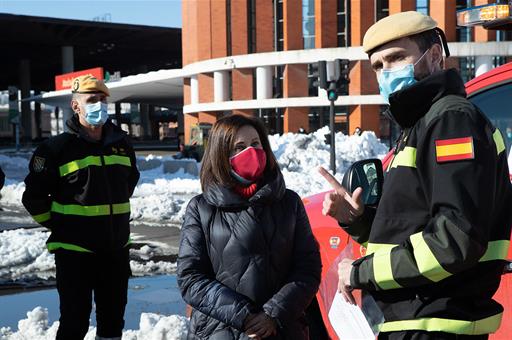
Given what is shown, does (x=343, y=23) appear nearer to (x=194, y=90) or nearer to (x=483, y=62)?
(x=483, y=62)

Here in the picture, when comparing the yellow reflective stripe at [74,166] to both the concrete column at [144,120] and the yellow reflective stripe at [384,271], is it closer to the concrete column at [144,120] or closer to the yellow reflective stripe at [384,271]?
the yellow reflective stripe at [384,271]

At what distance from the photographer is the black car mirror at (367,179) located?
8.04ft

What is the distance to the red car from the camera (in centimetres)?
292

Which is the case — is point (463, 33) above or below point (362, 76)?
above

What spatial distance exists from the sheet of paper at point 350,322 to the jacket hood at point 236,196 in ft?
1.88

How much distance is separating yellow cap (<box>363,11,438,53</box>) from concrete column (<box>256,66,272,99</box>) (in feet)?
134

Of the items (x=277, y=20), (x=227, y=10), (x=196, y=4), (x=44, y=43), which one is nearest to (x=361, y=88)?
(x=277, y=20)

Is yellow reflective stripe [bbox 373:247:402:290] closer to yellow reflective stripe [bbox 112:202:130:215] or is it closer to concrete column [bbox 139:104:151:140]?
yellow reflective stripe [bbox 112:202:130:215]

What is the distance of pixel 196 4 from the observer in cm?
4803

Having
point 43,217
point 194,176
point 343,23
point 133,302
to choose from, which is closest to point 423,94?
point 43,217

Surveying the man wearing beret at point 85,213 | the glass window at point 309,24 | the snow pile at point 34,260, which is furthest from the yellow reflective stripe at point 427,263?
the glass window at point 309,24

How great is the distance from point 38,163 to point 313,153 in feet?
59.9

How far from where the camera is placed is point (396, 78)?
2.14 metres

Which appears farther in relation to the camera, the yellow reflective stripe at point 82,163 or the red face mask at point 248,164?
the yellow reflective stripe at point 82,163
